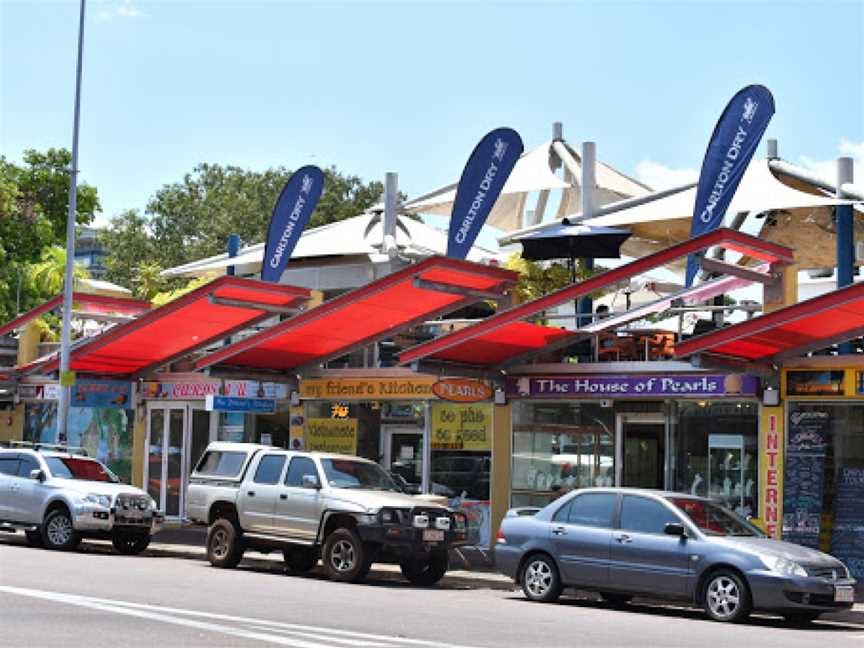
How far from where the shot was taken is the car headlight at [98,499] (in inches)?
875

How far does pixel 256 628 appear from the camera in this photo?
40.4 ft

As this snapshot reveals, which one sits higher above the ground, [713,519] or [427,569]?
[713,519]

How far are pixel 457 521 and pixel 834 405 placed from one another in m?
5.76

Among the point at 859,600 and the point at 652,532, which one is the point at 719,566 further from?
the point at 859,600

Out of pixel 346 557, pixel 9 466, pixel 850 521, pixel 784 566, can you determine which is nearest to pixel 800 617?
pixel 784 566

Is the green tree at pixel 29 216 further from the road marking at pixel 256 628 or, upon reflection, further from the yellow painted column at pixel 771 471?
the road marking at pixel 256 628

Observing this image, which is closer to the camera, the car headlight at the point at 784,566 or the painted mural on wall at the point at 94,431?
the car headlight at the point at 784,566

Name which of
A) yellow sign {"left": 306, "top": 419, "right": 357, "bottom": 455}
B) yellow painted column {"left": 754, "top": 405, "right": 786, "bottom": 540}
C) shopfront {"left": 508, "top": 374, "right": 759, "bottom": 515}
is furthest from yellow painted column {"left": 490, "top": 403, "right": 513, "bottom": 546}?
yellow painted column {"left": 754, "top": 405, "right": 786, "bottom": 540}

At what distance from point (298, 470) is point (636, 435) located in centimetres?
581

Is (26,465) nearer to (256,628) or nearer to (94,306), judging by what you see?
(94,306)

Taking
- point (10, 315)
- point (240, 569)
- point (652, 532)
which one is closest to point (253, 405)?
point (240, 569)

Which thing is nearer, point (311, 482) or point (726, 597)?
point (726, 597)

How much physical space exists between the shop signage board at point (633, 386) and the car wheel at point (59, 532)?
7.42m

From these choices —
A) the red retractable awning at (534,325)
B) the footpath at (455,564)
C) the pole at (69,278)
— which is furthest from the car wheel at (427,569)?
the pole at (69,278)
